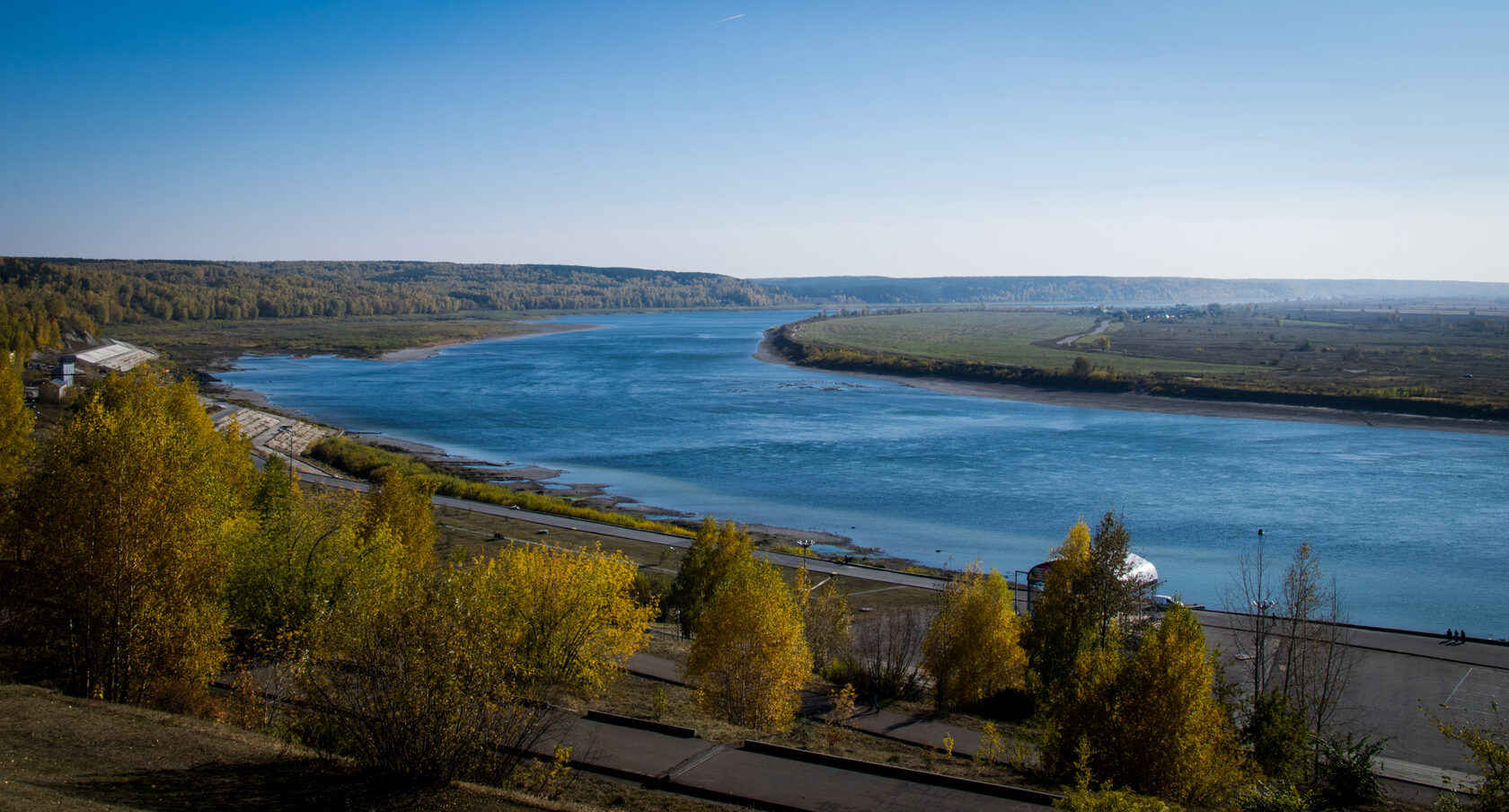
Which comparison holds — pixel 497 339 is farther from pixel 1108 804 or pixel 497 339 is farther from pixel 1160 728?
pixel 1108 804

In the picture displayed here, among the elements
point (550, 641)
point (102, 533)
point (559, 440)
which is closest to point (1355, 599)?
point (550, 641)

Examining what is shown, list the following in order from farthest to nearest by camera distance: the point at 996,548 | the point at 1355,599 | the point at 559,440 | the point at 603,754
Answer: the point at 559,440 < the point at 996,548 < the point at 1355,599 < the point at 603,754

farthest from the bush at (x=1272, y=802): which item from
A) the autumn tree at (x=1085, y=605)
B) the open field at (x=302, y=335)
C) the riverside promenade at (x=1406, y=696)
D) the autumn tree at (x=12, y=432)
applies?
the open field at (x=302, y=335)

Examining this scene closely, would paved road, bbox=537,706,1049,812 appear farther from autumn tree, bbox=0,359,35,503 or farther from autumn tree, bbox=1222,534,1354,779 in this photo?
autumn tree, bbox=0,359,35,503

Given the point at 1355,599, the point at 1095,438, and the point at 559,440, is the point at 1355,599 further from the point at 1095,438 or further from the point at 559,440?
the point at 559,440

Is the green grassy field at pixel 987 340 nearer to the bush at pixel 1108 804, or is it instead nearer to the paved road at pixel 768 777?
the paved road at pixel 768 777

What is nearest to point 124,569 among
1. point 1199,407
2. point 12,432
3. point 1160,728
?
point 12,432
